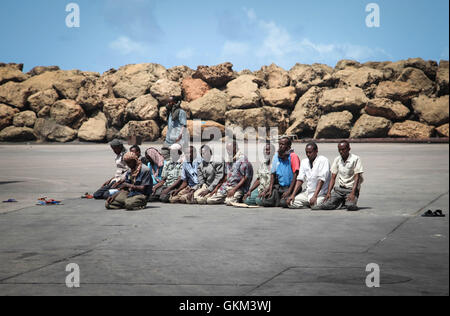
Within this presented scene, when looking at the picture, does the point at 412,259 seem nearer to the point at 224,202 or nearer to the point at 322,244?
the point at 322,244

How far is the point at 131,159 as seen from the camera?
899 centimetres

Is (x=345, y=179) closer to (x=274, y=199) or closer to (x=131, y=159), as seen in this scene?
(x=274, y=199)

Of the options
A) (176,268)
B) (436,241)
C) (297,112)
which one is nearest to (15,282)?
(176,268)

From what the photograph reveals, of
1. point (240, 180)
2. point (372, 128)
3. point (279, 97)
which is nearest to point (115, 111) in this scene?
point (279, 97)

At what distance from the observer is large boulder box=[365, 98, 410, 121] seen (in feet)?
85.9

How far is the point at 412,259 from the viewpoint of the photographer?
205 inches

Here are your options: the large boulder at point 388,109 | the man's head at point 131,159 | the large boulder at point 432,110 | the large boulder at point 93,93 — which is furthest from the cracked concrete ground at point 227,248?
the large boulder at point 93,93

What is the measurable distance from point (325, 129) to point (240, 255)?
72.5 feet

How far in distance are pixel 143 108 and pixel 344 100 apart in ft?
34.7

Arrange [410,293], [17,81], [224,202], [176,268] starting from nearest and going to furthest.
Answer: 1. [410,293]
2. [176,268]
3. [224,202]
4. [17,81]

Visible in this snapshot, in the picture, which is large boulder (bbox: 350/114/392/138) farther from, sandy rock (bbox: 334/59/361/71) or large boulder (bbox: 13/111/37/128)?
large boulder (bbox: 13/111/37/128)

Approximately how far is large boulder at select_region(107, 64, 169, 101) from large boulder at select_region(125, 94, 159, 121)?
68.7 inches

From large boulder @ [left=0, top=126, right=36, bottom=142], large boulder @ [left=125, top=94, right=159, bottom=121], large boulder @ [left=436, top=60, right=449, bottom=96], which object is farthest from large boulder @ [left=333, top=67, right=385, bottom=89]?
large boulder @ [left=0, top=126, right=36, bottom=142]

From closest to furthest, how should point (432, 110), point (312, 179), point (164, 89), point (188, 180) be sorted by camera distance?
point (312, 179), point (188, 180), point (432, 110), point (164, 89)
